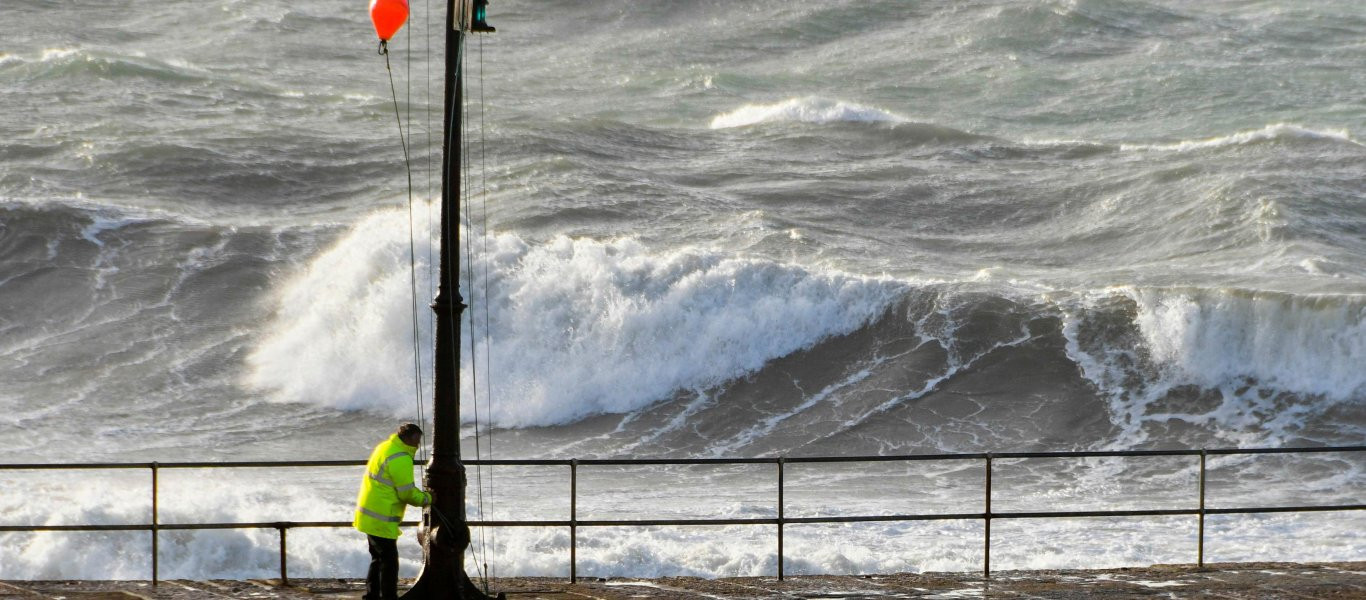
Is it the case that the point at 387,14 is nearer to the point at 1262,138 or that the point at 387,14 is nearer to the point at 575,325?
the point at 575,325

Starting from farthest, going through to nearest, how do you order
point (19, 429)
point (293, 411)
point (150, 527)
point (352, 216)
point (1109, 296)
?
point (352, 216) < point (1109, 296) < point (293, 411) < point (19, 429) < point (150, 527)

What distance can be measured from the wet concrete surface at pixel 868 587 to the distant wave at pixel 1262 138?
65.5 feet

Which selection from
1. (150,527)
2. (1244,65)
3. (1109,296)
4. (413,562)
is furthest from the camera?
(1244,65)

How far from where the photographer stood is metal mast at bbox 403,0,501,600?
7668 millimetres

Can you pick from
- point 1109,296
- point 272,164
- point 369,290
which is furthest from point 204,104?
point 1109,296

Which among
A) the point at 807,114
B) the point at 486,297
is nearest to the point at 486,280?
the point at 486,297

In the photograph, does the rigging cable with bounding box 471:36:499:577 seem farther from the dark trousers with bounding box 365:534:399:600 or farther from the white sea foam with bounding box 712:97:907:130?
the white sea foam with bounding box 712:97:907:130

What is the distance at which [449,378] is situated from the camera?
26.0ft

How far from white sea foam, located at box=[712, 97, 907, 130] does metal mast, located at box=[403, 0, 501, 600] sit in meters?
23.1

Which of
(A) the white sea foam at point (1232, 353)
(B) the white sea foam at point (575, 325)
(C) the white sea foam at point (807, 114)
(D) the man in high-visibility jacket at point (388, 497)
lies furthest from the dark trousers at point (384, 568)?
(C) the white sea foam at point (807, 114)

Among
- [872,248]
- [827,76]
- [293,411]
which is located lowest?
[293,411]

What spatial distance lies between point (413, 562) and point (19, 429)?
7.31m

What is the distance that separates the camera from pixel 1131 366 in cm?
1972

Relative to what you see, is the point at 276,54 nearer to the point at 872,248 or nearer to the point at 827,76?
the point at 827,76
